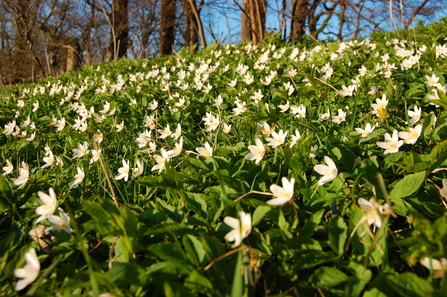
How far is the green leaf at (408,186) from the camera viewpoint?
1217 millimetres

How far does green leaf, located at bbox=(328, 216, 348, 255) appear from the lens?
3.45 feet

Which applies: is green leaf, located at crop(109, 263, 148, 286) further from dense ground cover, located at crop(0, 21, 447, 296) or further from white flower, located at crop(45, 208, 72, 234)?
white flower, located at crop(45, 208, 72, 234)

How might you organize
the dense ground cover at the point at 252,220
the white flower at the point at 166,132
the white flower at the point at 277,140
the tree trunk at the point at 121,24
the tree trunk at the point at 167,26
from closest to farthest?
1. the dense ground cover at the point at 252,220
2. the white flower at the point at 277,140
3. the white flower at the point at 166,132
4. the tree trunk at the point at 167,26
5. the tree trunk at the point at 121,24

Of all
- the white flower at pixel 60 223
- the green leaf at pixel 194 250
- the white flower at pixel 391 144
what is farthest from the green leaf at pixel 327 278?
the white flower at pixel 60 223

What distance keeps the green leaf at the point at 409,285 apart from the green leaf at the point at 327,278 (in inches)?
5.2

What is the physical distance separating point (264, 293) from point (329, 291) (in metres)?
0.21

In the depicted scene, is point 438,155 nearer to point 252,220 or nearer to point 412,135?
point 412,135

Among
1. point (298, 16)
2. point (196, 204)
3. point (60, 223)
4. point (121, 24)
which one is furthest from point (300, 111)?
point (121, 24)

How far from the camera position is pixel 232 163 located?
5.39 feet

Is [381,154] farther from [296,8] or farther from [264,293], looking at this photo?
[296,8]

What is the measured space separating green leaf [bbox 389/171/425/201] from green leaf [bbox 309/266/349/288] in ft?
1.51

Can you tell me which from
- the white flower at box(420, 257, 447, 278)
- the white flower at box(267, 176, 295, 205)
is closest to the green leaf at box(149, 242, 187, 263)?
the white flower at box(267, 176, 295, 205)

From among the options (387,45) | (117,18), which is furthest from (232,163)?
(117,18)

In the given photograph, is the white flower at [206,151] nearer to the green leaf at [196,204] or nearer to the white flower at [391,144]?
the green leaf at [196,204]
